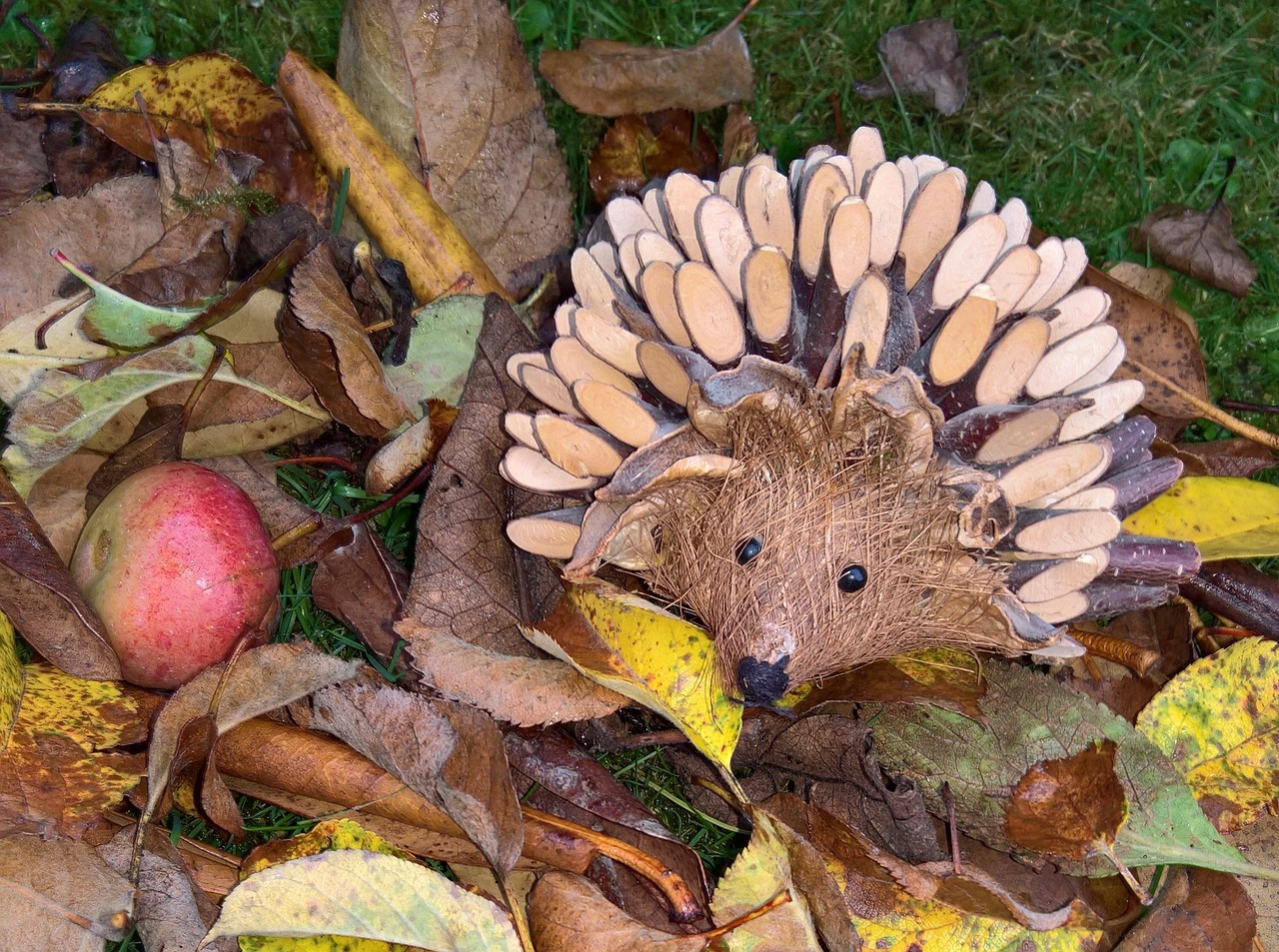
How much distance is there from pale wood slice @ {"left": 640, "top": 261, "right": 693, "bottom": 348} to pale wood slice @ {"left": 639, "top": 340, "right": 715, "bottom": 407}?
0.04 m

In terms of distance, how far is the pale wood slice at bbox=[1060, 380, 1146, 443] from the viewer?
1.65 metres

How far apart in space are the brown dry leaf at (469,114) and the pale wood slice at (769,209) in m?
0.68

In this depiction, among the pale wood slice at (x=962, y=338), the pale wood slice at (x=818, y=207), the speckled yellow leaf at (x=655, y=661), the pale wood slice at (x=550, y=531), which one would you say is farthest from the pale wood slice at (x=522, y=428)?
the pale wood slice at (x=962, y=338)

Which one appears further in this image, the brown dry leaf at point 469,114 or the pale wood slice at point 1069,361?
the brown dry leaf at point 469,114

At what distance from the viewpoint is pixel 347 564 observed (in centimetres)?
207

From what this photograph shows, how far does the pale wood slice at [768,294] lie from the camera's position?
1.57 metres

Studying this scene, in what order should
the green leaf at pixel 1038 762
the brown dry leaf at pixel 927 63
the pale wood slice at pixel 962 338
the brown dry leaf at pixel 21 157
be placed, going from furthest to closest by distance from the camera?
the brown dry leaf at pixel 927 63
the brown dry leaf at pixel 21 157
the green leaf at pixel 1038 762
the pale wood slice at pixel 962 338

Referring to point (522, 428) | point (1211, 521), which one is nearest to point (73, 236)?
point (522, 428)

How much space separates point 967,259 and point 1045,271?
0.15m

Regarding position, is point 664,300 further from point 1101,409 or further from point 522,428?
point 1101,409

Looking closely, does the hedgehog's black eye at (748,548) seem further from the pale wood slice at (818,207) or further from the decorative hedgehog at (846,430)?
the pale wood slice at (818,207)

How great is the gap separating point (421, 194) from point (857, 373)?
0.98 meters

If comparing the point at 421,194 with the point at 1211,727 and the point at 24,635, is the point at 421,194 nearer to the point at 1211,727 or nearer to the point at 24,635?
the point at 24,635

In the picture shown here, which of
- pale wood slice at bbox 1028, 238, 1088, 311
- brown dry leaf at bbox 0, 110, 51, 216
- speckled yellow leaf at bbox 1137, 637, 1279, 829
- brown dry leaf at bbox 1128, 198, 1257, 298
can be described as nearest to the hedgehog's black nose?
pale wood slice at bbox 1028, 238, 1088, 311
